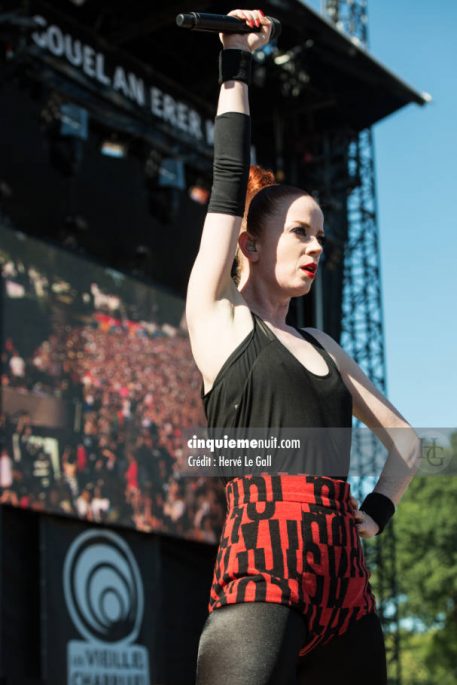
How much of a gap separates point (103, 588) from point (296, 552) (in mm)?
7677

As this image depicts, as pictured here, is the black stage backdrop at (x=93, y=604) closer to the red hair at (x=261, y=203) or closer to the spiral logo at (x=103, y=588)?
the spiral logo at (x=103, y=588)

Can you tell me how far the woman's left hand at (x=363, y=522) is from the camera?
5.84ft

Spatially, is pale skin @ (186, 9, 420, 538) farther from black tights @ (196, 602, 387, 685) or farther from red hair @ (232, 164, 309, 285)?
black tights @ (196, 602, 387, 685)

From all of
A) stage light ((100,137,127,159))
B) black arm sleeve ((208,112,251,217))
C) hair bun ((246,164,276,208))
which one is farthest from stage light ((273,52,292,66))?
black arm sleeve ((208,112,251,217))

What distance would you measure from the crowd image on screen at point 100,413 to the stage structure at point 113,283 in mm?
18

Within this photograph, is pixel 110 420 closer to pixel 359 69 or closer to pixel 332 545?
pixel 359 69

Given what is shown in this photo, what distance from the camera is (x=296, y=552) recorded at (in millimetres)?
1659

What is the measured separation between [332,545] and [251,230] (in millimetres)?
588

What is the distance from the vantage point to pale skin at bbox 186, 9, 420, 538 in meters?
1.77

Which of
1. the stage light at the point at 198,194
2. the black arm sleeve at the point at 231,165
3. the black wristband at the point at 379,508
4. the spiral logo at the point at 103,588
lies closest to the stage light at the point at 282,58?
the stage light at the point at 198,194

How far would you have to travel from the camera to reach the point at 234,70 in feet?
6.09

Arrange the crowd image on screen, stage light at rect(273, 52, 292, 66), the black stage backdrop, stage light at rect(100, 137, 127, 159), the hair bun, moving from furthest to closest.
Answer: stage light at rect(273, 52, 292, 66), stage light at rect(100, 137, 127, 159), the black stage backdrop, the crowd image on screen, the hair bun

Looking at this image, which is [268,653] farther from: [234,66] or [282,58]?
[282,58]

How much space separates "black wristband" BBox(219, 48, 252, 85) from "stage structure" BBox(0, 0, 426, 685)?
623 cm
